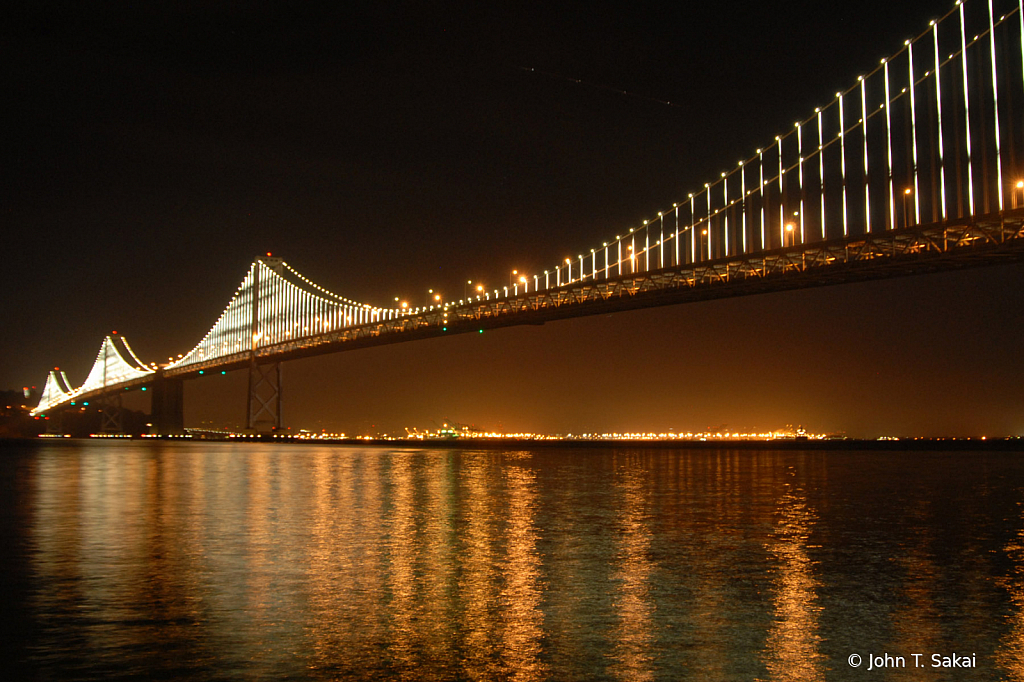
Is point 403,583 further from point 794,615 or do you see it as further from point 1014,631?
point 1014,631

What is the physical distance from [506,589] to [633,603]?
99 cm

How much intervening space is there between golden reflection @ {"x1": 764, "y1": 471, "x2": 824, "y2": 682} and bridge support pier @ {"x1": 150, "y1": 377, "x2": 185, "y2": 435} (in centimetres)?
6328

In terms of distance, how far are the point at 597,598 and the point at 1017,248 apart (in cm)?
2257

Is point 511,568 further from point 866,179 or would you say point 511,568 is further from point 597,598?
point 866,179

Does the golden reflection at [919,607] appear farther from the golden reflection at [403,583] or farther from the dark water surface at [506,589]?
the golden reflection at [403,583]

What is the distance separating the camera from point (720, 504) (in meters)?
14.4

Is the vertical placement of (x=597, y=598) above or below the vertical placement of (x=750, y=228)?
below

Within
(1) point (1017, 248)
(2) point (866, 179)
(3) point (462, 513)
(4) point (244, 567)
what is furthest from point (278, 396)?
(4) point (244, 567)

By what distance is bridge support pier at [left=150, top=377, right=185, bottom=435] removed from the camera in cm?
6712

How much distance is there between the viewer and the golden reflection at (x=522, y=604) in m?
4.73

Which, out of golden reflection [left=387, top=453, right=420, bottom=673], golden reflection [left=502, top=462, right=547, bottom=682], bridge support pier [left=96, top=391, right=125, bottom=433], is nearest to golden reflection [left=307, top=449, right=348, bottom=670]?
golden reflection [left=387, top=453, right=420, bottom=673]

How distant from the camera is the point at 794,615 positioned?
19.2 feet

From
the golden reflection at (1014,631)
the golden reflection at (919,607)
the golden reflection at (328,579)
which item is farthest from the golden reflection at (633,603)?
the golden reflection at (1014,631)

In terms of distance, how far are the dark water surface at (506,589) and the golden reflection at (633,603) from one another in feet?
0.09
